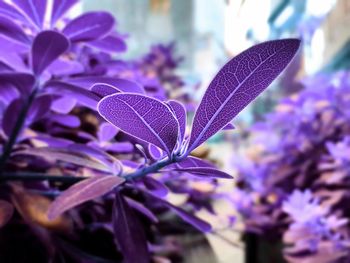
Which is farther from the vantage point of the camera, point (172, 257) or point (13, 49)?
point (172, 257)

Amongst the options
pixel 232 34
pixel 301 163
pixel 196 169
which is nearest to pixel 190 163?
pixel 196 169

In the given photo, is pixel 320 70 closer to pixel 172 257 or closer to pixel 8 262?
pixel 172 257

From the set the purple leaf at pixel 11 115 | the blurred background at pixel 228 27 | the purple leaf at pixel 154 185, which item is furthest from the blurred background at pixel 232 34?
the purple leaf at pixel 11 115

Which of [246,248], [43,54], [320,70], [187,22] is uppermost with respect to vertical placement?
[187,22]

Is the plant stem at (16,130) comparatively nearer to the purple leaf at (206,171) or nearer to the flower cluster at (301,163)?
the purple leaf at (206,171)

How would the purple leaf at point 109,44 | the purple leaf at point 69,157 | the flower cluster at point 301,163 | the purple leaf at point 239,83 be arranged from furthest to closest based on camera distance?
the flower cluster at point 301,163
the purple leaf at point 109,44
the purple leaf at point 69,157
the purple leaf at point 239,83

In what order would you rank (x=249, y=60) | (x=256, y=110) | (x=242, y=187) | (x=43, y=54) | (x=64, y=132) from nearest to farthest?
(x=249, y=60) < (x=43, y=54) < (x=64, y=132) < (x=242, y=187) < (x=256, y=110)

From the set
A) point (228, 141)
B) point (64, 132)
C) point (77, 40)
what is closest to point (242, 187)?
point (228, 141)
